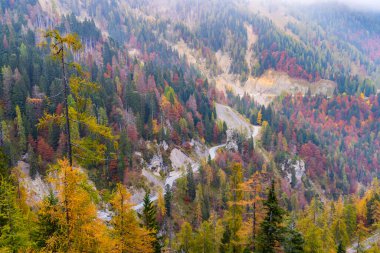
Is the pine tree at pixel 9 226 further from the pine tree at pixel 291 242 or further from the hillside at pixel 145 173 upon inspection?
the pine tree at pixel 291 242

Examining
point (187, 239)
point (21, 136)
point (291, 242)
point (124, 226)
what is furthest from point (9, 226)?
point (21, 136)

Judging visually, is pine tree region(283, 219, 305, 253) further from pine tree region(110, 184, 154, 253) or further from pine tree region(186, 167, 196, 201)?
pine tree region(186, 167, 196, 201)

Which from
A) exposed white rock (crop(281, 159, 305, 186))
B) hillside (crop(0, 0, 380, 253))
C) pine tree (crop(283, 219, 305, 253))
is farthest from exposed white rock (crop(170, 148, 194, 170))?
pine tree (crop(283, 219, 305, 253))

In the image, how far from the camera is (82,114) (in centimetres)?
1878

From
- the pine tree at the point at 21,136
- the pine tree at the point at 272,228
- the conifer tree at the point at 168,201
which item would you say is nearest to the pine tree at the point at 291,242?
the pine tree at the point at 272,228

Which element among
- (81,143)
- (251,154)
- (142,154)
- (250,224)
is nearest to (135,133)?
(142,154)

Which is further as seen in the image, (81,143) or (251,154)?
(251,154)

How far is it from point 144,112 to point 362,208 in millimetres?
83746

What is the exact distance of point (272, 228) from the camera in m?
26.8

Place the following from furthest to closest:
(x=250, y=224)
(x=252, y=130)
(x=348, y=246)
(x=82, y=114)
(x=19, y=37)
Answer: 1. (x=252, y=130)
2. (x=19, y=37)
3. (x=348, y=246)
4. (x=250, y=224)
5. (x=82, y=114)

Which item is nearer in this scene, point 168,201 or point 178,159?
point 168,201

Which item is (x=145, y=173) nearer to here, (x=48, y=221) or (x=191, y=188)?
(x=191, y=188)

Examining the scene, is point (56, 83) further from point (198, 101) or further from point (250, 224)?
point (250, 224)

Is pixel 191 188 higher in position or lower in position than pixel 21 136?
lower
